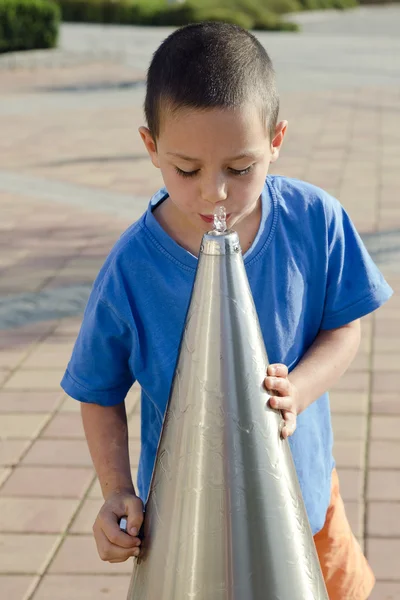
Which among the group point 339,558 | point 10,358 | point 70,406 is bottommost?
point 10,358

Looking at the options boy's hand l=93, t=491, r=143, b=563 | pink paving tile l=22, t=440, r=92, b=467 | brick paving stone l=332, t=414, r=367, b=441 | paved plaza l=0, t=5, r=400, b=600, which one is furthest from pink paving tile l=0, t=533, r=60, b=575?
boy's hand l=93, t=491, r=143, b=563

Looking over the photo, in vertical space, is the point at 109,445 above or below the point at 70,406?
above

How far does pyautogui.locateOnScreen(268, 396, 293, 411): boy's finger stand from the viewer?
4.36 feet

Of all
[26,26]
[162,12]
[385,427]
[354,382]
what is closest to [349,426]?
[385,427]

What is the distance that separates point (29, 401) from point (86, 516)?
90 centimetres

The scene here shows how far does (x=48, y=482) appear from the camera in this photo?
3074 mm

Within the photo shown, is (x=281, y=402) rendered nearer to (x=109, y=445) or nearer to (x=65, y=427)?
(x=109, y=445)

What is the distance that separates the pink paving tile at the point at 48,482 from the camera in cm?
302

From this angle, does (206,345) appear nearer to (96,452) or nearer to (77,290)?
(96,452)

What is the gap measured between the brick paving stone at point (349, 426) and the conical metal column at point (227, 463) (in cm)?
198

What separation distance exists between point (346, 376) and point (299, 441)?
2.09 metres

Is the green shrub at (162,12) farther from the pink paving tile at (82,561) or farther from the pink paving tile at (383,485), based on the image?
the pink paving tile at (82,561)

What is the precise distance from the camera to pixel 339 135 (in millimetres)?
9133

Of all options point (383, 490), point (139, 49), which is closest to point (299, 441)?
point (383, 490)
